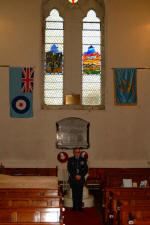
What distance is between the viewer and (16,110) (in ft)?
43.3

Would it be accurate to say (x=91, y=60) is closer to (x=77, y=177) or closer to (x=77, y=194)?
(x=77, y=177)

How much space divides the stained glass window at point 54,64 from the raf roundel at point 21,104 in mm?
791

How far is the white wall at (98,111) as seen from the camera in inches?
517

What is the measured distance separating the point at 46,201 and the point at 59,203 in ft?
0.70

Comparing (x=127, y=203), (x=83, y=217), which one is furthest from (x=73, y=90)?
(x=127, y=203)

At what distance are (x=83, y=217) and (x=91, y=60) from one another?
24.3 feet

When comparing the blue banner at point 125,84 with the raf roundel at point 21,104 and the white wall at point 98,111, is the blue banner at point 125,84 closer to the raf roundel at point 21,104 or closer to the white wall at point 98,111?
the white wall at point 98,111

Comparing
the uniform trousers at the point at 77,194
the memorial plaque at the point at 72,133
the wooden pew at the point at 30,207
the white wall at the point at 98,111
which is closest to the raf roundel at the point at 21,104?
the white wall at the point at 98,111

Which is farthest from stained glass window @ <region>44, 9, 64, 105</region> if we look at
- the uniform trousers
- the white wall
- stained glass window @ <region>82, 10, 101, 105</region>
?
the uniform trousers

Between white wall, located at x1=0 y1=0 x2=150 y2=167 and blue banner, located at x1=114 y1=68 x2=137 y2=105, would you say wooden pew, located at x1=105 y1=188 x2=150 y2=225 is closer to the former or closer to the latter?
white wall, located at x1=0 y1=0 x2=150 y2=167

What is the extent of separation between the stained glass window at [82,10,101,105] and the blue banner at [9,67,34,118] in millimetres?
2066

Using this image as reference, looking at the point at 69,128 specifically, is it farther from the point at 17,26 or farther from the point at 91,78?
the point at 17,26

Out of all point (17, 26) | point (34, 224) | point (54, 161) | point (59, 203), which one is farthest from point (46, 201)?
point (17, 26)

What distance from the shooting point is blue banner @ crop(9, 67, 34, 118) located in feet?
43.3
